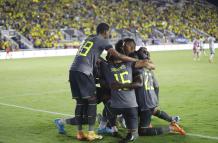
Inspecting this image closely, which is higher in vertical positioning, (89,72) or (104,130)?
(89,72)

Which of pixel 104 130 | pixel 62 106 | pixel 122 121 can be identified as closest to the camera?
pixel 104 130

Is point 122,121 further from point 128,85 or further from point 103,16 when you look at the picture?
point 103,16

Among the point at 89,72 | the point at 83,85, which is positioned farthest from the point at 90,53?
the point at 83,85

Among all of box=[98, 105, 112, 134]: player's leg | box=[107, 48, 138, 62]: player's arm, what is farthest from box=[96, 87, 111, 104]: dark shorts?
box=[107, 48, 138, 62]: player's arm

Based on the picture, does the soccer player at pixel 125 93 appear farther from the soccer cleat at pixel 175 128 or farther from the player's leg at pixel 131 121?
the soccer cleat at pixel 175 128

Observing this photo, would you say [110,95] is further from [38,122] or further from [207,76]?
[207,76]

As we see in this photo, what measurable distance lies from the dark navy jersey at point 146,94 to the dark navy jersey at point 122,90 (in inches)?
17.0

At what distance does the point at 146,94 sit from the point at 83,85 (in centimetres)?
114

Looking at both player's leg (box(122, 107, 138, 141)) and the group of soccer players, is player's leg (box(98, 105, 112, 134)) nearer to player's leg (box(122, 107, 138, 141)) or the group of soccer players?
the group of soccer players

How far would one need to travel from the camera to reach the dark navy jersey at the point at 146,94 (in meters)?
7.92

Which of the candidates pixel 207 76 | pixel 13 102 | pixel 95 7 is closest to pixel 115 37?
pixel 95 7

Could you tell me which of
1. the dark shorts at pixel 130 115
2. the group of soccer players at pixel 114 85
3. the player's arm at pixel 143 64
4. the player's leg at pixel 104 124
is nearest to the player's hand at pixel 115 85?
the group of soccer players at pixel 114 85

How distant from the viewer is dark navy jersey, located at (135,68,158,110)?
792 centimetres

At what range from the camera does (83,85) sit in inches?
310
